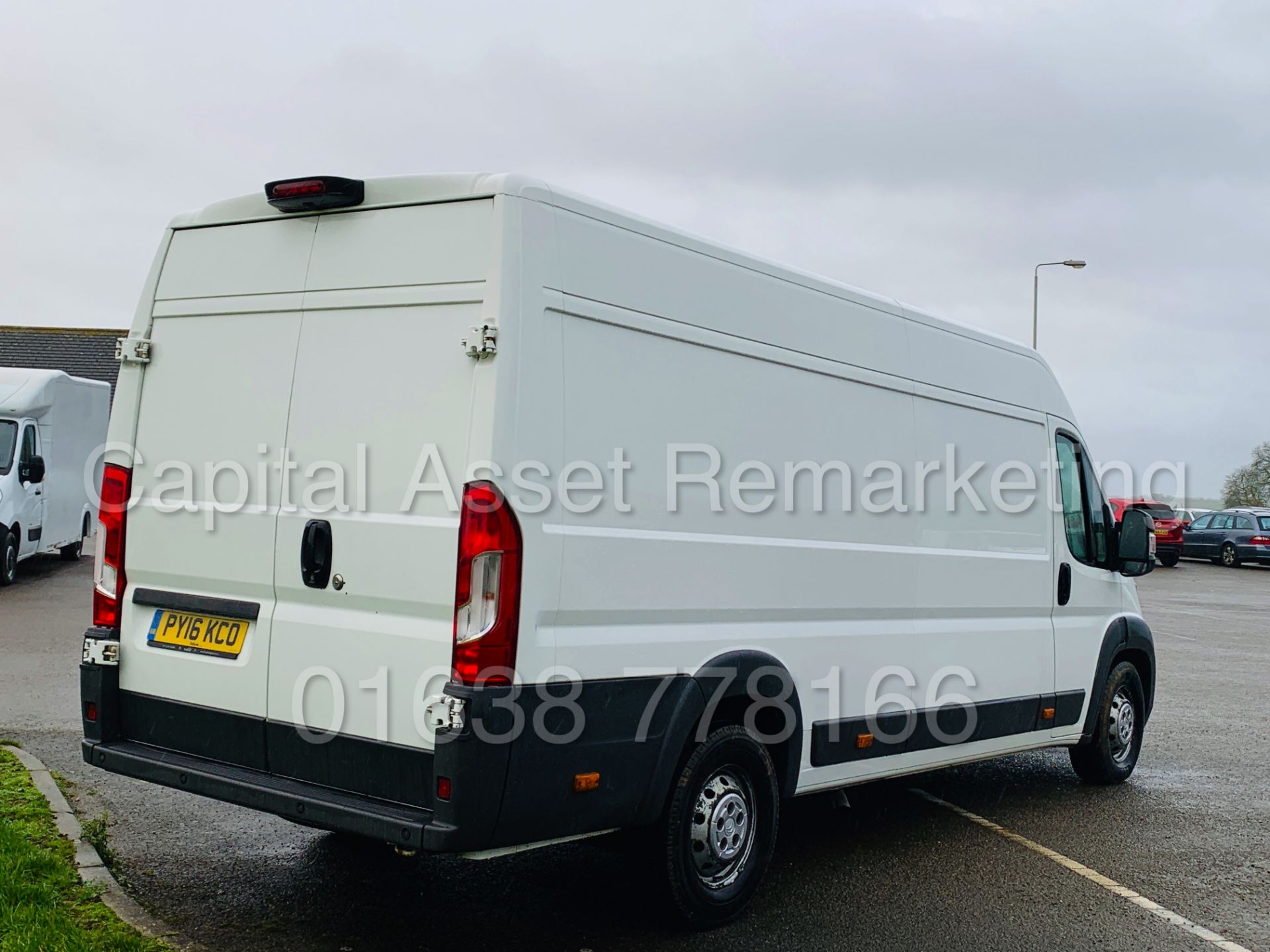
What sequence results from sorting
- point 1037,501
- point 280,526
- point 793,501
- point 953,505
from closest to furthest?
point 280,526 → point 793,501 → point 953,505 → point 1037,501

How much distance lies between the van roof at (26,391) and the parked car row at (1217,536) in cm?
2679

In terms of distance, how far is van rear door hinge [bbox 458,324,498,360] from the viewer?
445 cm

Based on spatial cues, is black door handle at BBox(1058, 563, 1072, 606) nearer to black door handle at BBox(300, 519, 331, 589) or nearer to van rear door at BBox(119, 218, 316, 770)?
black door handle at BBox(300, 519, 331, 589)

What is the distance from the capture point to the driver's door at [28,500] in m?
17.9

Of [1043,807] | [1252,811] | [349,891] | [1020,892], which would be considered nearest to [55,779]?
[349,891]

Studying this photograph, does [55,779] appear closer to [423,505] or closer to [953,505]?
[423,505]

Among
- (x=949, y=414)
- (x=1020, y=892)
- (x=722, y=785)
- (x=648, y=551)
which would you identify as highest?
(x=949, y=414)

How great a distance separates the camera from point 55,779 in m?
6.99

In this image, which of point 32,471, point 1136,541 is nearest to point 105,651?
point 1136,541

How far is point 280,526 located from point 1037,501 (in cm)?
447

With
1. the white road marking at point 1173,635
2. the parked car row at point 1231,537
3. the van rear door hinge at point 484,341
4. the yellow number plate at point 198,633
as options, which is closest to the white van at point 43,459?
the yellow number plate at point 198,633

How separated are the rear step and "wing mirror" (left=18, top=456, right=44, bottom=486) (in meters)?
14.0

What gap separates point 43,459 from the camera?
61.0 ft

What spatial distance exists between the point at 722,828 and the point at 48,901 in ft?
8.34
